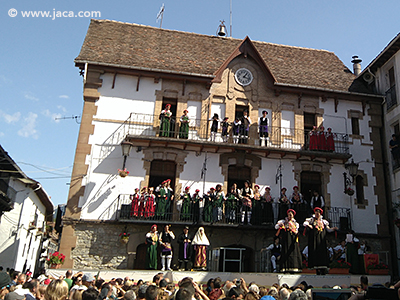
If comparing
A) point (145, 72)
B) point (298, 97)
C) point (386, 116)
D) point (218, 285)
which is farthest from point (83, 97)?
point (386, 116)

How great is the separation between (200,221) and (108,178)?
4.11 m

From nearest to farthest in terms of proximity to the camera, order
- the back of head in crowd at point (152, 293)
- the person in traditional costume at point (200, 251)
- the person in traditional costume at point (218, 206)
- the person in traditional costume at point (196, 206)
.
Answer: the back of head in crowd at point (152, 293), the person in traditional costume at point (200, 251), the person in traditional costume at point (218, 206), the person in traditional costume at point (196, 206)

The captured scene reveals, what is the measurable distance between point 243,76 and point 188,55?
294 cm

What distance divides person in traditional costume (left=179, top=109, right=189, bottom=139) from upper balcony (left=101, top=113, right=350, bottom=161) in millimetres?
42

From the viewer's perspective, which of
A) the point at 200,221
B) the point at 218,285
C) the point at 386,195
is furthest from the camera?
the point at 386,195

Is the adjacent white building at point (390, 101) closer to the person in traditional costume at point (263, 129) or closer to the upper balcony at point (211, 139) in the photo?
the upper balcony at point (211, 139)

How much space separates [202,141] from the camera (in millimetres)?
16969

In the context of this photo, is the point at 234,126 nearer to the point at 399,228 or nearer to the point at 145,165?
the point at 145,165

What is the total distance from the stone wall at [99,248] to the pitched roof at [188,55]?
6957 millimetres

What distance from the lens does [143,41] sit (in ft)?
66.3

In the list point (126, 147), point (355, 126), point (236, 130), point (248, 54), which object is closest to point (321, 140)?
point (355, 126)

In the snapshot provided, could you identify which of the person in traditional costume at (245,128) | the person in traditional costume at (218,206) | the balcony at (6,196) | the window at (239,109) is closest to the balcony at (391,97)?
the window at (239,109)

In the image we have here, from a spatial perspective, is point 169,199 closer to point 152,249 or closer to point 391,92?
point 152,249

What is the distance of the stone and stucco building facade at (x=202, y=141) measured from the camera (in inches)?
631
